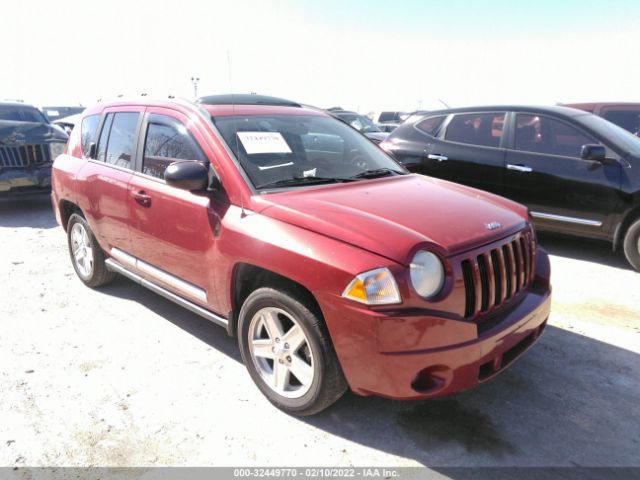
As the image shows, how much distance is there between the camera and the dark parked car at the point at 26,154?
296 inches

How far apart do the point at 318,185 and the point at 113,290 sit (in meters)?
2.73

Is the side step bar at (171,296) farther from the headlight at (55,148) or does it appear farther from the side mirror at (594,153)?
the headlight at (55,148)

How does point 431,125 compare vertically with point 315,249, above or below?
above

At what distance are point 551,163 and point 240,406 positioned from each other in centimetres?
457

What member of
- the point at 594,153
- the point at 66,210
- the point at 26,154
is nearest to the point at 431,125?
the point at 594,153

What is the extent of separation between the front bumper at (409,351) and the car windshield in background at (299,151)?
42.3 inches

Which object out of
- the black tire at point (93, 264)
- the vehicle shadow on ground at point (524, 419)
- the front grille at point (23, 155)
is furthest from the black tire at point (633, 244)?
the front grille at point (23, 155)

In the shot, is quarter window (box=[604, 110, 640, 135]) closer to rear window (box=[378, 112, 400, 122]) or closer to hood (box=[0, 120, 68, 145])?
hood (box=[0, 120, 68, 145])

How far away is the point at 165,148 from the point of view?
3.40 meters

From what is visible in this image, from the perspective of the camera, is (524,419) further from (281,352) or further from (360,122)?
(360,122)

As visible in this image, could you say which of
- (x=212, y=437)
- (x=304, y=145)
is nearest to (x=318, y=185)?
(x=304, y=145)

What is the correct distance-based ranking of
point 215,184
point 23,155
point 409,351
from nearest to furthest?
1. point 409,351
2. point 215,184
3. point 23,155

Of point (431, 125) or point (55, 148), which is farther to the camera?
point (55, 148)

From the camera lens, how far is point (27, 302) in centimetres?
434
